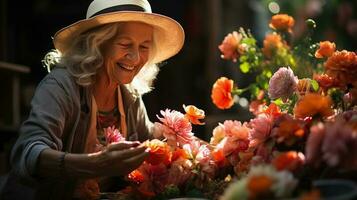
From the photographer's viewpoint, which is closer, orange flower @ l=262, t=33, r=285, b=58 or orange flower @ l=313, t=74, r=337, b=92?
orange flower @ l=313, t=74, r=337, b=92

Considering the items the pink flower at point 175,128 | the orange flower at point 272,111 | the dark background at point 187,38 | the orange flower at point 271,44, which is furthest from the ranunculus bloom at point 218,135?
the dark background at point 187,38

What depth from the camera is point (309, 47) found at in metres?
2.99

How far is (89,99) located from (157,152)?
515 millimetres

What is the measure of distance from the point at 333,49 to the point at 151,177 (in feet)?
3.09

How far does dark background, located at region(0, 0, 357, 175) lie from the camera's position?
16.9ft

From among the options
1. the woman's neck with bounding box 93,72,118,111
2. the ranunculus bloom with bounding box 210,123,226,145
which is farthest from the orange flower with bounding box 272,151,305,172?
the woman's neck with bounding box 93,72,118,111

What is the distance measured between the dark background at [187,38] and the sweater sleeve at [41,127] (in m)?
2.18

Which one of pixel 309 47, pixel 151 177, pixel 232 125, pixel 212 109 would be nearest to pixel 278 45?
pixel 309 47

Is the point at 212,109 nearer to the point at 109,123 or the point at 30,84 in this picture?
the point at 30,84

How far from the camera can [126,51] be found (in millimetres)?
2643

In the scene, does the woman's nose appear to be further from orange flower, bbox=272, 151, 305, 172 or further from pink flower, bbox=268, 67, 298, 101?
orange flower, bbox=272, 151, 305, 172

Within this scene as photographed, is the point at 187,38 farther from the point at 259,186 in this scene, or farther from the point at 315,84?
the point at 259,186

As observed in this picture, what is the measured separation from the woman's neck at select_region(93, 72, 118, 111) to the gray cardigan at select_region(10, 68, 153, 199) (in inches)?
3.6

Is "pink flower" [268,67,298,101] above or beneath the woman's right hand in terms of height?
above
